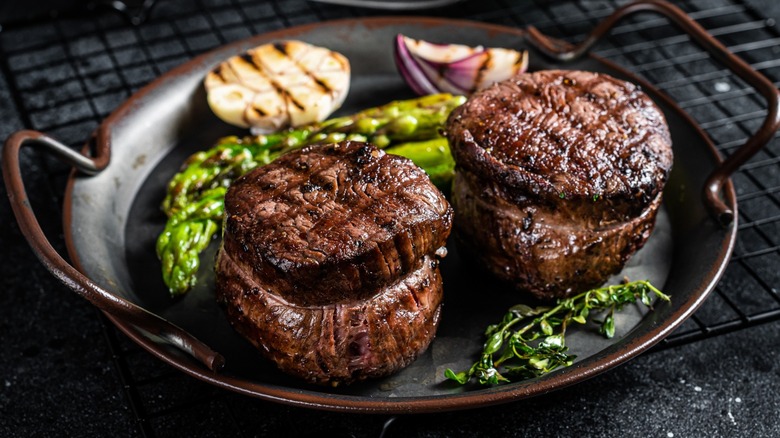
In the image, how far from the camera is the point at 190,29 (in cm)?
614

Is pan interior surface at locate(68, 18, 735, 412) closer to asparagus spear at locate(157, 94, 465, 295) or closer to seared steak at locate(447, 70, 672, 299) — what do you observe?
asparagus spear at locate(157, 94, 465, 295)

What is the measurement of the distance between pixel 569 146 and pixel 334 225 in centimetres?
108

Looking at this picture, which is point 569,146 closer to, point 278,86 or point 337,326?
point 337,326

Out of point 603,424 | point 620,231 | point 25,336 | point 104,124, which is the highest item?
point 620,231

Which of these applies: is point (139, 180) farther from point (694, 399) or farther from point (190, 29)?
point (694, 399)

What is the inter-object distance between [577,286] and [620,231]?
12.3 inches

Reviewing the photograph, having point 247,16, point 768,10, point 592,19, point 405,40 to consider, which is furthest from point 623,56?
point 247,16

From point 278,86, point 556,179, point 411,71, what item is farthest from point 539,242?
point 278,86

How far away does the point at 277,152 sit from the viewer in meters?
4.35

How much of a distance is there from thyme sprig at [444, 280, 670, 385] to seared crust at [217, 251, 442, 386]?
25 cm

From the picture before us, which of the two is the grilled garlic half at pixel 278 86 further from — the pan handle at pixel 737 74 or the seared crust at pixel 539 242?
the pan handle at pixel 737 74

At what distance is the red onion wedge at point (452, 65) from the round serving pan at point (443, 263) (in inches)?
8.3

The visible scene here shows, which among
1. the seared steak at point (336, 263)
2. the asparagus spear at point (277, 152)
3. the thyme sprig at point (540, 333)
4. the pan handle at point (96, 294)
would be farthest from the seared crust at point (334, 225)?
the asparagus spear at point (277, 152)

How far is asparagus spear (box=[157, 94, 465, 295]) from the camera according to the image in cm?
393
